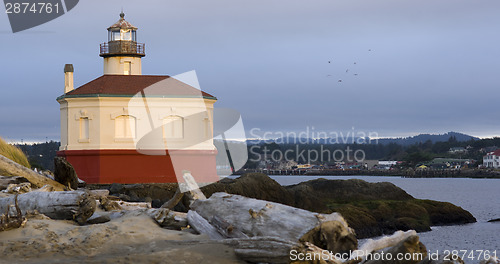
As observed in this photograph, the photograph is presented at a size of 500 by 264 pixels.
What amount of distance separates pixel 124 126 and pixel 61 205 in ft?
60.8

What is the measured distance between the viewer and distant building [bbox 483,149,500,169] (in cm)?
13350

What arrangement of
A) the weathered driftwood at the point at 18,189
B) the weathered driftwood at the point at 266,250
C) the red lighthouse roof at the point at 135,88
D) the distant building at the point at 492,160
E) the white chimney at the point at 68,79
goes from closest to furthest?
the weathered driftwood at the point at 266,250
the weathered driftwood at the point at 18,189
the red lighthouse roof at the point at 135,88
the white chimney at the point at 68,79
the distant building at the point at 492,160

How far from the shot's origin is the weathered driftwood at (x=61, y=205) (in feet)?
32.7

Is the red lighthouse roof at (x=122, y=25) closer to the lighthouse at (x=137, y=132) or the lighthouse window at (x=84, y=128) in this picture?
the lighthouse at (x=137, y=132)

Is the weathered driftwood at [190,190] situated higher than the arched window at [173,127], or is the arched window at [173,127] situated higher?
Result: the arched window at [173,127]

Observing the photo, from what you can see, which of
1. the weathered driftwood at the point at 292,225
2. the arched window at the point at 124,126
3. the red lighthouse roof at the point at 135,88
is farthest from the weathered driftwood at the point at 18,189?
the red lighthouse roof at the point at 135,88

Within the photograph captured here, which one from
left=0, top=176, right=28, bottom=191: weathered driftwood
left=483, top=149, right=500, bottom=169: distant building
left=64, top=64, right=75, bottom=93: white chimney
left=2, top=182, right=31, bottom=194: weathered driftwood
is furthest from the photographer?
left=483, top=149, right=500, bottom=169: distant building

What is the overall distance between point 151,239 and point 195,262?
120 centimetres

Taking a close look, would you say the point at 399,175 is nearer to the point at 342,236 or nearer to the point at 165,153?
the point at 165,153

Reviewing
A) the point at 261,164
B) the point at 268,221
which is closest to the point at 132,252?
the point at 268,221

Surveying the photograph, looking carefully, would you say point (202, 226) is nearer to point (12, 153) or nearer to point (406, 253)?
point (406, 253)

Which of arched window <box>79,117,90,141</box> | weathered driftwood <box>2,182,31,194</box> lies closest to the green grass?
weathered driftwood <box>2,182,31,194</box>

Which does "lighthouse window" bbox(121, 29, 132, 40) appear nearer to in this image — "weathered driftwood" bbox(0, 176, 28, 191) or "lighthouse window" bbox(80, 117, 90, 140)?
"lighthouse window" bbox(80, 117, 90, 140)

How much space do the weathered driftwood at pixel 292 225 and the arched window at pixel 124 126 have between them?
64.3ft
